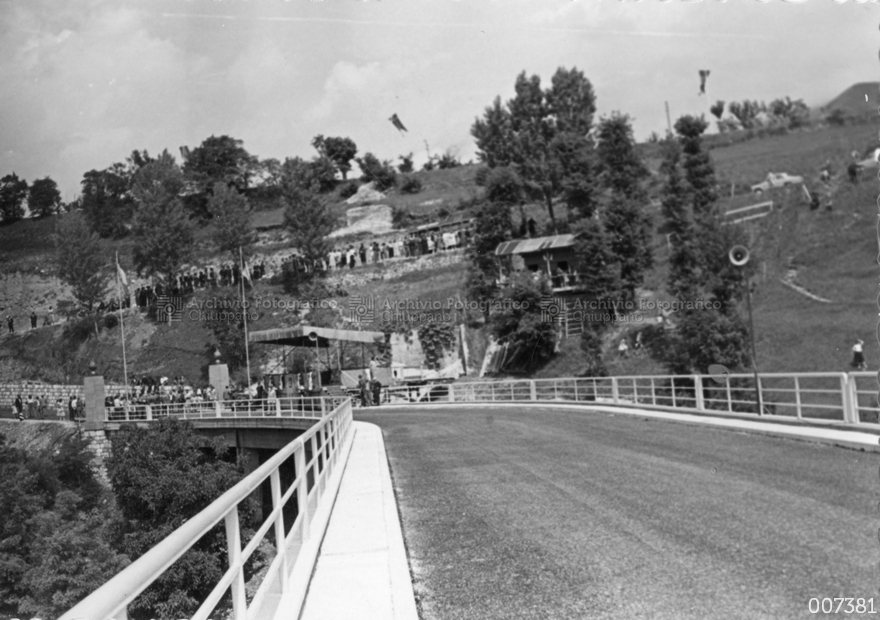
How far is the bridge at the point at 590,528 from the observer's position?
5602mm

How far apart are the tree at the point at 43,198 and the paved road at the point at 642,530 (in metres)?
6.34

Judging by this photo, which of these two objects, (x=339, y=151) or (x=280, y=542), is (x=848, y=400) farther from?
(x=339, y=151)

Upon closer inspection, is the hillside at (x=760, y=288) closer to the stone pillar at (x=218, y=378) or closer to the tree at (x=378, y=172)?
the stone pillar at (x=218, y=378)

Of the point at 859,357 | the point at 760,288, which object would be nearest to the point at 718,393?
the point at 859,357

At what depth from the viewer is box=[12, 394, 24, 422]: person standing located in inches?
388

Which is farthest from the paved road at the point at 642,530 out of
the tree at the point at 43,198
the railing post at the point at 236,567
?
the tree at the point at 43,198

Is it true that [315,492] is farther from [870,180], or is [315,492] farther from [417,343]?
[417,343]

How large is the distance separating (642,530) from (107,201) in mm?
9859

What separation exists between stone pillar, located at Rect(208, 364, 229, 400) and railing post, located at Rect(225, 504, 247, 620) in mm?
9524

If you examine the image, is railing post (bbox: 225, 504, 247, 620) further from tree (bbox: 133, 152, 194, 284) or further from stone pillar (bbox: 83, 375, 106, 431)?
tree (bbox: 133, 152, 194, 284)

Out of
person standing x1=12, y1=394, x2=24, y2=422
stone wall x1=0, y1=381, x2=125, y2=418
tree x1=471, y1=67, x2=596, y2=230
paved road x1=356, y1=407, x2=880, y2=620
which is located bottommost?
paved road x1=356, y1=407, x2=880, y2=620

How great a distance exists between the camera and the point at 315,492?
10016mm

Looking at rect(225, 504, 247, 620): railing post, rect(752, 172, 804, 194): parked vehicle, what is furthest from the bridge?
rect(752, 172, 804, 194): parked vehicle

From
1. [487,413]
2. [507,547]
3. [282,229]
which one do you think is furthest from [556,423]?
[282,229]
